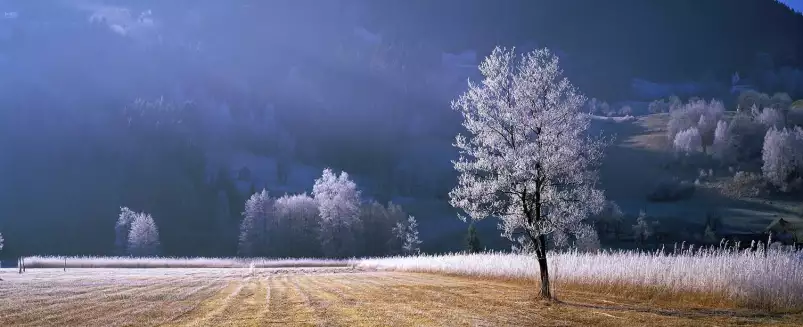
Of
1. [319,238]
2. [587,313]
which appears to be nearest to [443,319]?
[587,313]

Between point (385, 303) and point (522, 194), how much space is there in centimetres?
622

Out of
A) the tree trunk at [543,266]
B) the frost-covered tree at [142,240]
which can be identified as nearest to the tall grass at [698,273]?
the tree trunk at [543,266]

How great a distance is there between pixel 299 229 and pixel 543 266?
90.0m

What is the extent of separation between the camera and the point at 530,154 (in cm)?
2070

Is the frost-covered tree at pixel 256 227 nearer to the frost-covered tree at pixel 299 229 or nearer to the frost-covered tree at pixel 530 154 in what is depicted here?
the frost-covered tree at pixel 299 229

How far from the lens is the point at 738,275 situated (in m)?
18.7

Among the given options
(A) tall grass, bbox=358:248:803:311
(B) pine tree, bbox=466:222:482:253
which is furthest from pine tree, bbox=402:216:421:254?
(A) tall grass, bbox=358:248:803:311

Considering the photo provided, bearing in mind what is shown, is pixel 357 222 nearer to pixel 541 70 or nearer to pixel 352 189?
pixel 352 189

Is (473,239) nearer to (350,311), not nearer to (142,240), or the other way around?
(142,240)

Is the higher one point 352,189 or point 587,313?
point 352,189

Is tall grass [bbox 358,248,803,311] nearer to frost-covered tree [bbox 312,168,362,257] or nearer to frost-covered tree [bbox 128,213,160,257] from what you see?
frost-covered tree [bbox 312,168,362,257]

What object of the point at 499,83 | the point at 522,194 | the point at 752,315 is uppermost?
the point at 499,83

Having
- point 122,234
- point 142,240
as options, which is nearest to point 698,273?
point 142,240

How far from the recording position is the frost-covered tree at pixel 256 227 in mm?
107562
